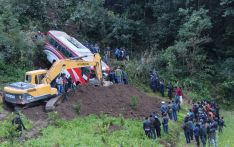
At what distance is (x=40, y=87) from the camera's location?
85.9 feet

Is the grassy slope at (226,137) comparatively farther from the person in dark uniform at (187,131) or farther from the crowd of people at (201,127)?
the crowd of people at (201,127)

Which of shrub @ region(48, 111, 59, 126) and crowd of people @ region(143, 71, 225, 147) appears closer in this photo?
crowd of people @ region(143, 71, 225, 147)

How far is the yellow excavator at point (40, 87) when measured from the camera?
25.5 meters

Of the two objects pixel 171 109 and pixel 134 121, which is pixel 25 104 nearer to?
pixel 134 121

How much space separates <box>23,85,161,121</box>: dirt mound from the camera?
1005 inches

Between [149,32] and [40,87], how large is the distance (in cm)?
1820

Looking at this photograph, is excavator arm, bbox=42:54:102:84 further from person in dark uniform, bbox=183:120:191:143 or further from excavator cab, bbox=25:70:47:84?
person in dark uniform, bbox=183:120:191:143

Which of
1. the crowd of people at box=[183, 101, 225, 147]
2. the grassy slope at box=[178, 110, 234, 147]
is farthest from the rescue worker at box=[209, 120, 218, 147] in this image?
the grassy slope at box=[178, 110, 234, 147]

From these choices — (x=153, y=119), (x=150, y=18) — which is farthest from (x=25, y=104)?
(x=150, y=18)

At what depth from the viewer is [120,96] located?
92.8ft

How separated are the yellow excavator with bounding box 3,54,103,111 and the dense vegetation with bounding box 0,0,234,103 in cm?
628

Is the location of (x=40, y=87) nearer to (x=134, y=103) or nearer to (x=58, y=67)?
(x=58, y=67)

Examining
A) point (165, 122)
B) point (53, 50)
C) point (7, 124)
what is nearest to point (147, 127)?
point (165, 122)

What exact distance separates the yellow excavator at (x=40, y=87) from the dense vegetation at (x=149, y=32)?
6282 mm
